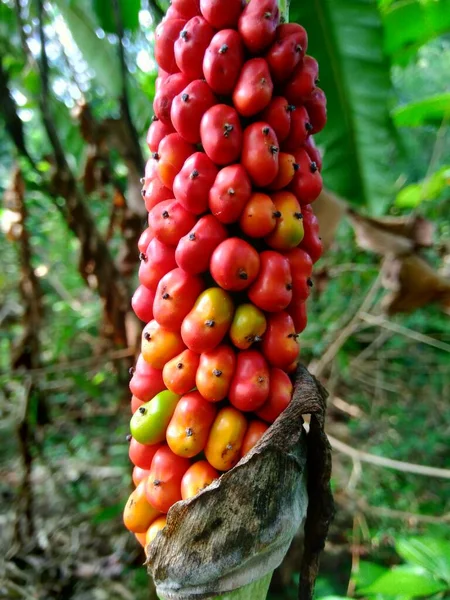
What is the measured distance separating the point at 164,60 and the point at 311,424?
0.85 metres

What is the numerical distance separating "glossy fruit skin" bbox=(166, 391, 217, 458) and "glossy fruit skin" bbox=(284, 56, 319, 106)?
66 cm

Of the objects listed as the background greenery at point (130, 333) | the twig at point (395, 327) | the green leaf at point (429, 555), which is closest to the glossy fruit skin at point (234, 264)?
the background greenery at point (130, 333)

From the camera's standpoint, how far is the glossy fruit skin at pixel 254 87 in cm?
91

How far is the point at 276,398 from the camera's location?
0.95 metres

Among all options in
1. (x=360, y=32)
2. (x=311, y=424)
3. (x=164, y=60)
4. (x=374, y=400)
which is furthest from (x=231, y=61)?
(x=374, y=400)

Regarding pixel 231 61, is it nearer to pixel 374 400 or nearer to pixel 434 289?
pixel 434 289

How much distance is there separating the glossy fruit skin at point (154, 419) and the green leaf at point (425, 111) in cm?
212

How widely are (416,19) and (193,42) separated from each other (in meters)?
1.99

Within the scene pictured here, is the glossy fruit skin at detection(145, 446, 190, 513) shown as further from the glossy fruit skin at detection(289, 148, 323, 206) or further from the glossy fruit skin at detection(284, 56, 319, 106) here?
the glossy fruit skin at detection(284, 56, 319, 106)

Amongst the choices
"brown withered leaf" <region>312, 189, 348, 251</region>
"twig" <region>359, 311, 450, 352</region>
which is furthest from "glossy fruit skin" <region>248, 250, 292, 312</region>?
"twig" <region>359, 311, 450, 352</region>

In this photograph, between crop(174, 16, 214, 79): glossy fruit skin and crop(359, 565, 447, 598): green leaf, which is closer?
crop(174, 16, 214, 79): glossy fruit skin

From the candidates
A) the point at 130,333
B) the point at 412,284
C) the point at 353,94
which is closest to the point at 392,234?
the point at 412,284

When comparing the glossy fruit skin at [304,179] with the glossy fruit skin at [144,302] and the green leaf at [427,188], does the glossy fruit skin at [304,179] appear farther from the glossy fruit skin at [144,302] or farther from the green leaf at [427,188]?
the green leaf at [427,188]

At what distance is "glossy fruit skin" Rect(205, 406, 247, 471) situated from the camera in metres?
0.92
